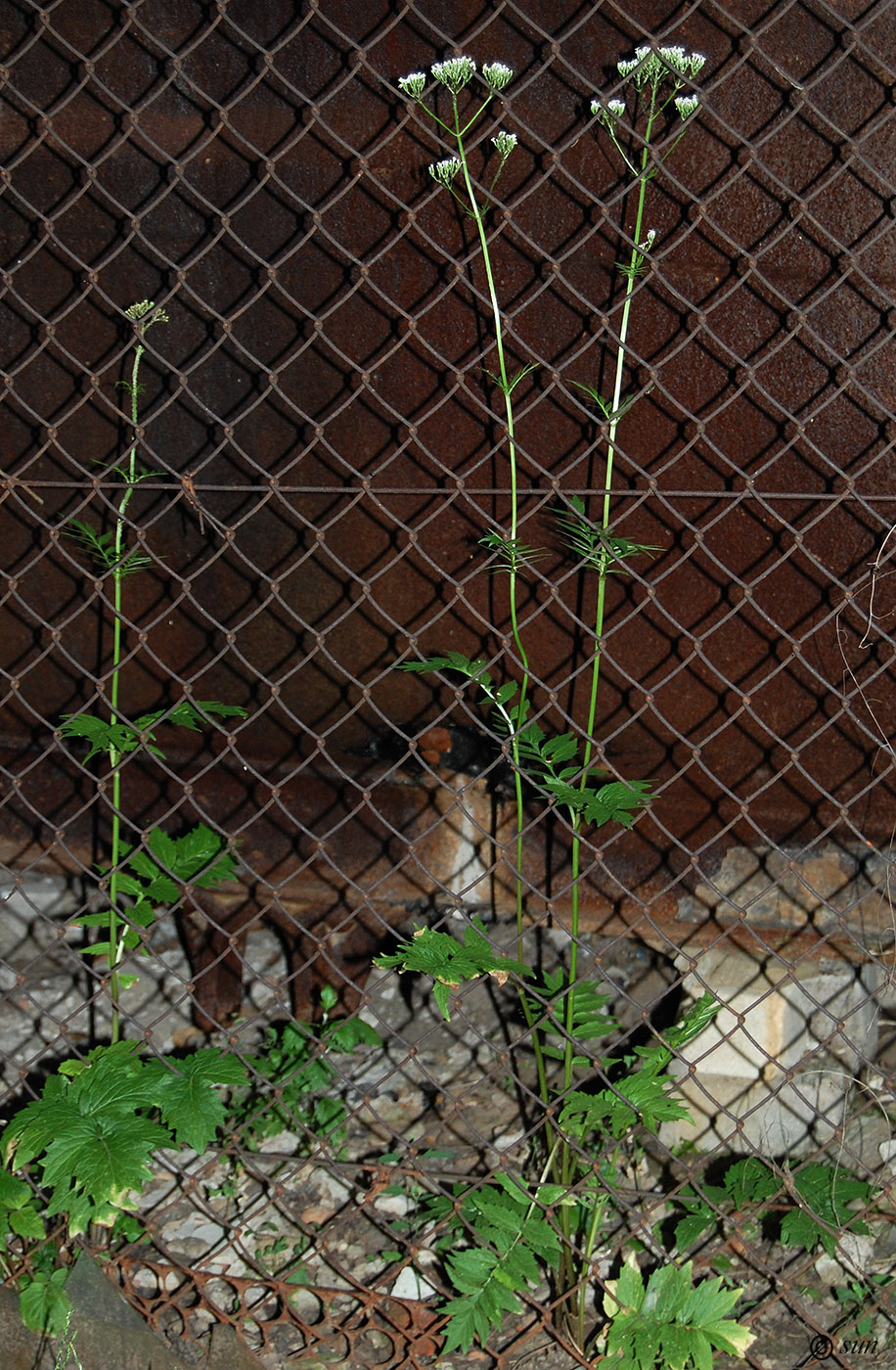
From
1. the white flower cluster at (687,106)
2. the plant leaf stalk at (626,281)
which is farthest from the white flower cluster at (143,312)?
the white flower cluster at (687,106)

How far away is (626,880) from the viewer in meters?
2.14

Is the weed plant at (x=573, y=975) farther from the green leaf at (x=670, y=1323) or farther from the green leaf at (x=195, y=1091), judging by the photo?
the green leaf at (x=195, y=1091)

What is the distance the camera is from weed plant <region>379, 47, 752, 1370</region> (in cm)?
164

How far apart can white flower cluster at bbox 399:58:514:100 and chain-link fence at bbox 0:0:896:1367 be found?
0.10 feet

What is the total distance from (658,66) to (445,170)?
32 centimetres

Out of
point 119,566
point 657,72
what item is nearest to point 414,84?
point 657,72

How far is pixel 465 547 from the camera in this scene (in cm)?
195

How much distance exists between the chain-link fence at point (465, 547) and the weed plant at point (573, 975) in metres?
0.03

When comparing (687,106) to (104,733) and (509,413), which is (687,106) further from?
(104,733)

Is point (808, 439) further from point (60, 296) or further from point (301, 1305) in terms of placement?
point (301, 1305)

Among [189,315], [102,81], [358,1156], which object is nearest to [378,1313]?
[358,1156]

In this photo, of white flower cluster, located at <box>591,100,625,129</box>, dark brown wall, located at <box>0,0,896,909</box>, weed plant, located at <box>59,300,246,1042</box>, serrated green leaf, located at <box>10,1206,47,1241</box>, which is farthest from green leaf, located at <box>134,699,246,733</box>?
white flower cluster, located at <box>591,100,625,129</box>

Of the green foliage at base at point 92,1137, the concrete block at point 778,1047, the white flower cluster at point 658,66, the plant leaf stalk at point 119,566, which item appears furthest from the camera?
the concrete block at point 778,1047

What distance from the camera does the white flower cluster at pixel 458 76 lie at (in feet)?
5.12
